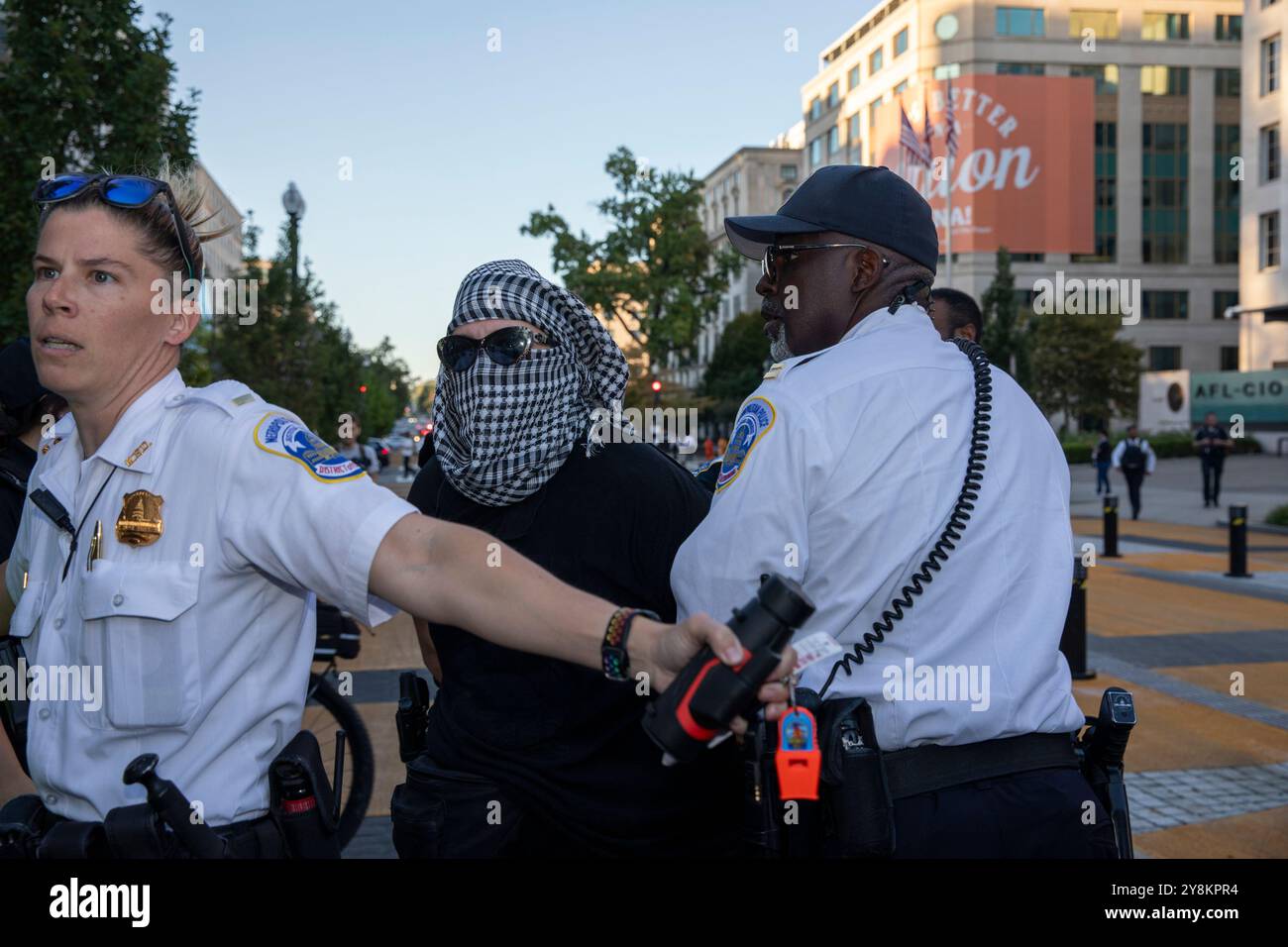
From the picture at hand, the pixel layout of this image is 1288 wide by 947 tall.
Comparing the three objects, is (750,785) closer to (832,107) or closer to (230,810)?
(230,810)

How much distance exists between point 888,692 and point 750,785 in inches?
11.2

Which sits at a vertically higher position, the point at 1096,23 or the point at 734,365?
the point at 1096,23

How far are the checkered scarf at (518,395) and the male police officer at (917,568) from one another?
45 cm

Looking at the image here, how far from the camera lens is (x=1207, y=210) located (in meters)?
70.9

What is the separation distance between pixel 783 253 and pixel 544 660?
977 mm

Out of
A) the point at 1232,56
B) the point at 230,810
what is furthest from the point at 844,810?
the point at 1232,56

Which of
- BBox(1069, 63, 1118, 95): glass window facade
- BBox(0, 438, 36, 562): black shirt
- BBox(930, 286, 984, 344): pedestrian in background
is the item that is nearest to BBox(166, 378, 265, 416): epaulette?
BBox(0, 438, 36, 562): black shirt

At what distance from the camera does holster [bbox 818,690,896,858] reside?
196 centimetres

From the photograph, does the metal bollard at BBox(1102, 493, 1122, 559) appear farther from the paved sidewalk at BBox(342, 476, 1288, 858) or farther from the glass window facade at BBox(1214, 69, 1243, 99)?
the glass window facade at BBox(1214, 69, 1243, 99)

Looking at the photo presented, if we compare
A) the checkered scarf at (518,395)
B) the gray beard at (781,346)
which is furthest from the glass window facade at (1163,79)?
the checkered scarf at (518,395)

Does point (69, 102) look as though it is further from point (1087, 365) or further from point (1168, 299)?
point (1168, 299)

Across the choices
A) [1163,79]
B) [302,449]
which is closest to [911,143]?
[302,449]

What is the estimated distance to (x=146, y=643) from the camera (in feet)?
6.31

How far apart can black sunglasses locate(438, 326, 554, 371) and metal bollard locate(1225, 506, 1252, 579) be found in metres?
13.3
